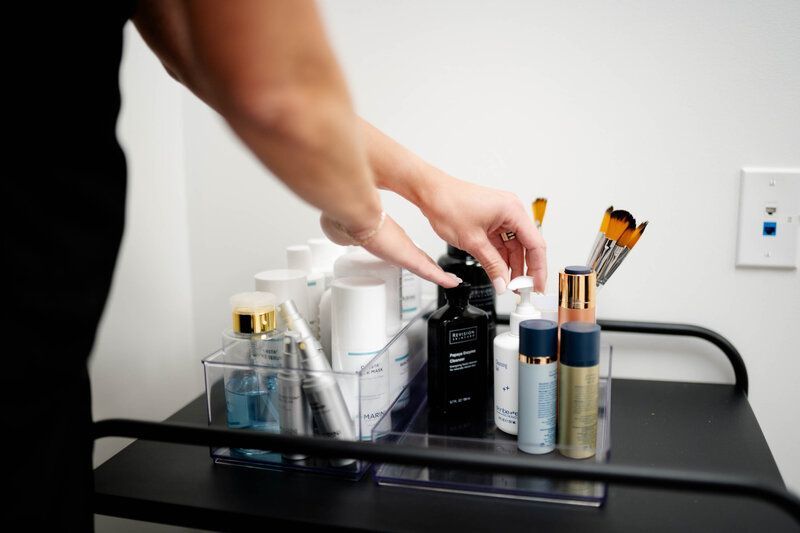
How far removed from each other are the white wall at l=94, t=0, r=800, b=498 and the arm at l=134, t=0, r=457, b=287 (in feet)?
1.40

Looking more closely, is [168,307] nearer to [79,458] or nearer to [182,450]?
[182,450]

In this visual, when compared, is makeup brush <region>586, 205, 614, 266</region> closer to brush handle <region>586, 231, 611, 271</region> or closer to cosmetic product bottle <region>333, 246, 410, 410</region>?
brush handle <region>586, 231, 611, 271</region>

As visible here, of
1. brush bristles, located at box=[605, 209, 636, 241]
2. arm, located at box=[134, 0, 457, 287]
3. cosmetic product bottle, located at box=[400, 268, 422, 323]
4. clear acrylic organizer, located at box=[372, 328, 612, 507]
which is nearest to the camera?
arm, located at box=[134, 0, 457, 287]

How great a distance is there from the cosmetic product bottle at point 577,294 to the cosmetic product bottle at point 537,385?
0.16 ft

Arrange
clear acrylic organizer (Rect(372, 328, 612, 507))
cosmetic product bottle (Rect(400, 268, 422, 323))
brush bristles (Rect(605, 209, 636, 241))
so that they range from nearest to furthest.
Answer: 1. clear acrylic organizer (Rect(372, 328, 612, 507))
2. brush bristles (Rect(605, 209, 636, 241))
3. cosmetic product bottle (Rect(400, 268, 422, 323))

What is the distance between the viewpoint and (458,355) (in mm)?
712

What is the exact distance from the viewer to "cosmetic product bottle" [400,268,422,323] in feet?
2.63

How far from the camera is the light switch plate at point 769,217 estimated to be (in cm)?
79

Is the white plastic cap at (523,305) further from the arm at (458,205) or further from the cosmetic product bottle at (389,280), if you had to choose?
the cosmetic product bottle at (389,280)

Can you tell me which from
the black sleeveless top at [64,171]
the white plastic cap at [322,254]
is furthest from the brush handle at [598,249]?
the black sleeveless top at [64,171]

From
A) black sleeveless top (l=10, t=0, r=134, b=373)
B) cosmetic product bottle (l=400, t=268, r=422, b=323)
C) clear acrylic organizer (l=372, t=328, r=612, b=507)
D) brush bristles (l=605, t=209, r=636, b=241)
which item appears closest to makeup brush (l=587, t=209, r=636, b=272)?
brush bristles (l=605, t=209, r=636, b=241)

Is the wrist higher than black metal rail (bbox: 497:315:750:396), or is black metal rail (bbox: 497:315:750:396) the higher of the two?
the wrist

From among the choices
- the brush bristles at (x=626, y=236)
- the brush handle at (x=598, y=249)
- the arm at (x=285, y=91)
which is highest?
the arm at (x=285, y=91)

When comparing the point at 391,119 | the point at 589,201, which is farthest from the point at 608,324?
the point at 391,119
